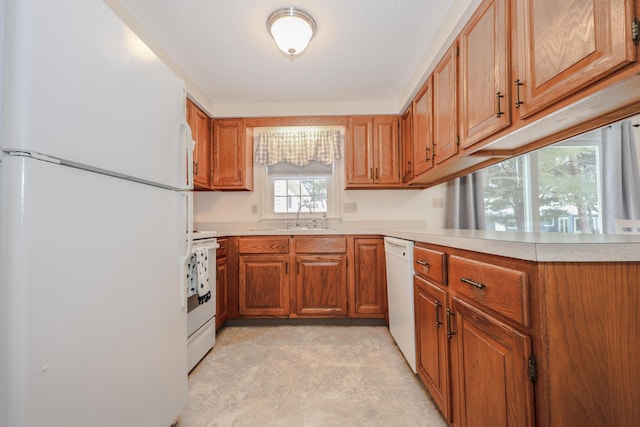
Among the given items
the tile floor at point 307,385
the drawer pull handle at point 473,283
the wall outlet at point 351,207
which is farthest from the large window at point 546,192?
the drawer pull handle at point 473,283

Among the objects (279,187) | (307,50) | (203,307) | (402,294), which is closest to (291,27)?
(307,50)

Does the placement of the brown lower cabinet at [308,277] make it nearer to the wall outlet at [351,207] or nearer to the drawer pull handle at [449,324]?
the wall outlet at [351,207]

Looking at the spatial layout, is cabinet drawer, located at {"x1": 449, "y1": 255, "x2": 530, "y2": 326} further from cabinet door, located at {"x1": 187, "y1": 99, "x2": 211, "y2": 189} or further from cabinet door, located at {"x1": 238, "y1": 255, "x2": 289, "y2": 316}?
cabinet door, located at {"x1": 187, "y1": 99, "x2": 211, "y2": 189}

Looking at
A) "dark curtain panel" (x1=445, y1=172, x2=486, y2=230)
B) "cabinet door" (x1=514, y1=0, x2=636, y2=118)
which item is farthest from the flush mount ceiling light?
"dark curtain panel" (x1=445, y1=172, x2=486, y2=230)

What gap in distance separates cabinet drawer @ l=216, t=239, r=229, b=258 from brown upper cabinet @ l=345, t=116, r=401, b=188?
4.55 feet

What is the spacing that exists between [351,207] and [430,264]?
1868 millimetres

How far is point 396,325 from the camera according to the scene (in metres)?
2.02

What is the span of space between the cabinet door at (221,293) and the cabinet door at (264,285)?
130mm

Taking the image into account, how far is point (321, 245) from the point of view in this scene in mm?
2643

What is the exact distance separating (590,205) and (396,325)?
2.20 metres

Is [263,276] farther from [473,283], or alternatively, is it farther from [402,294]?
[473,283]

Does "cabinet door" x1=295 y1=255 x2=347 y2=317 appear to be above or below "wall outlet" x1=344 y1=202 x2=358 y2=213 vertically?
below

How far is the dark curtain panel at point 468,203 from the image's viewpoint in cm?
289

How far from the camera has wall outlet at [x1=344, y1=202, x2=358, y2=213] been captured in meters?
3.21
